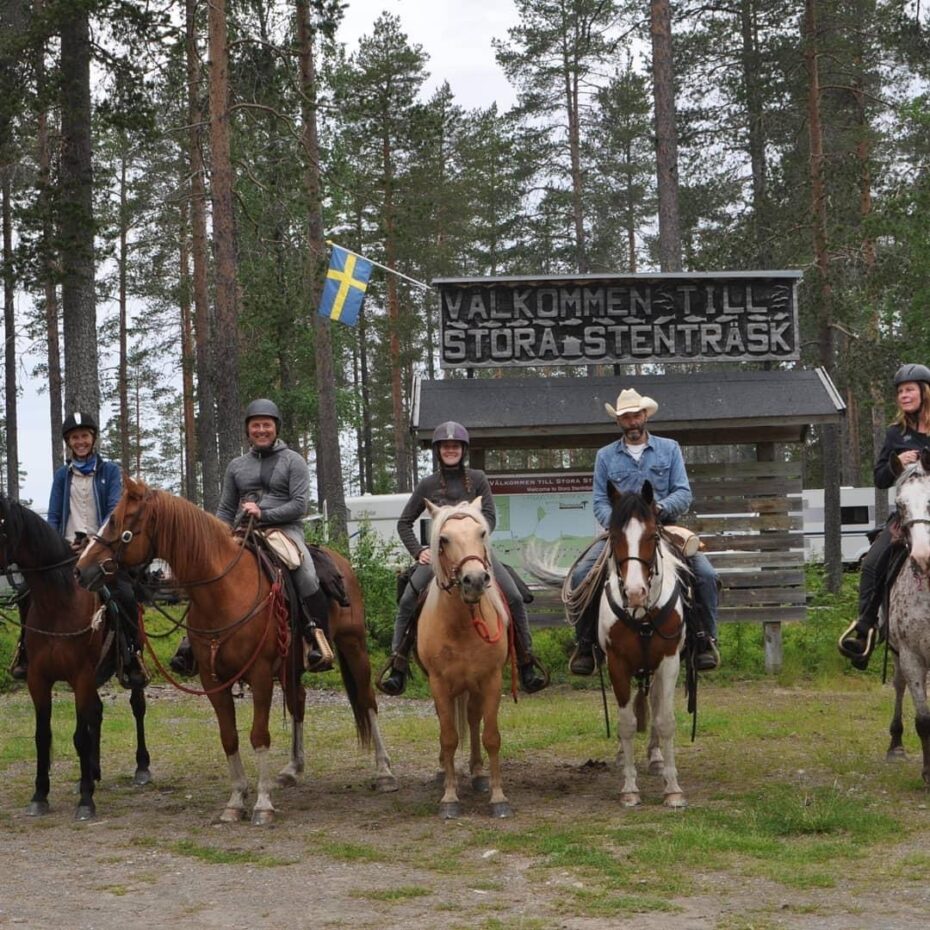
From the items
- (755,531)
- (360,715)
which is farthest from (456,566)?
(755,531)

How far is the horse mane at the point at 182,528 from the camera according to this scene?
340 inches

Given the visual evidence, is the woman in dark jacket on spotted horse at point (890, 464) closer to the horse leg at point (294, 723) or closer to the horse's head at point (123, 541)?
the horse leg at point (294, 723)

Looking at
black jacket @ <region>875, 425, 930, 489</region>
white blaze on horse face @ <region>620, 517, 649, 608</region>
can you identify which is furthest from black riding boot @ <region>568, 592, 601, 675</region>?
black jacket @ <region>875, 425, 930, 489</region>

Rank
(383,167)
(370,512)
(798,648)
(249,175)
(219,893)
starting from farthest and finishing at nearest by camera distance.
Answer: (383,167) < (370,512) < (249,175) < (798,648) < (219,893)

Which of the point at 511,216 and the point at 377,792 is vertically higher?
the point at 511,216

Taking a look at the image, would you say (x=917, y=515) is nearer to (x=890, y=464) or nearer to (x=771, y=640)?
(x=890, y=464)

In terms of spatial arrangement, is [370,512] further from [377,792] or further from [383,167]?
[377,792]

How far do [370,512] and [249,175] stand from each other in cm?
1706

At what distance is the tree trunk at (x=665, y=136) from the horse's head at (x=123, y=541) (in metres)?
12.6

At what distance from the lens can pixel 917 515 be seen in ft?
27.4

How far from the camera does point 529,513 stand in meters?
15.9

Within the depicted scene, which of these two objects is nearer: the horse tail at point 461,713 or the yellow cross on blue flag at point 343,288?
the horse tail at point 461,713

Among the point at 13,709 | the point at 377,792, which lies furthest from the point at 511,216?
the point at 377,792

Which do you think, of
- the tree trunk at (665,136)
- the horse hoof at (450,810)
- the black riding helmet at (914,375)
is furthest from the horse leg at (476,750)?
the tree trunk at (665,136)
